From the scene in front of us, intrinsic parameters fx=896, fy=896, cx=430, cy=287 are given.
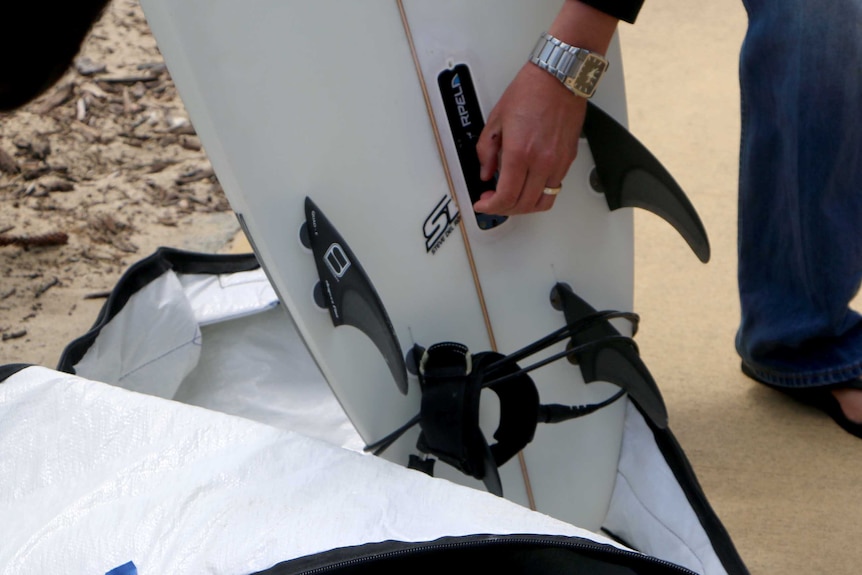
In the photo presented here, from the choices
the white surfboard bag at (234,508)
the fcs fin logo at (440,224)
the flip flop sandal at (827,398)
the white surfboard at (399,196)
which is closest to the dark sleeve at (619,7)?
the white surfboard at (399,196)

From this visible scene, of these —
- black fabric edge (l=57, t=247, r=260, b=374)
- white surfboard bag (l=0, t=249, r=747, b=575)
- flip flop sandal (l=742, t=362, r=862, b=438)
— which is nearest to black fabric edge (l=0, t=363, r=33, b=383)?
white surfboard bag (l=0, t=249, r=747, b=575)

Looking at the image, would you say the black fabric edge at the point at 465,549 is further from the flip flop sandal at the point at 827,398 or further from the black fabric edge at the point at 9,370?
the flip flop sandal at the point at 827,398

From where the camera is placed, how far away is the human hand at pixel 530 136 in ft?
2.96

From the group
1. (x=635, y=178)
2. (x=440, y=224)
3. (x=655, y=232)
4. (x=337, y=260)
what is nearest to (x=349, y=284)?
(x=337, y=260)

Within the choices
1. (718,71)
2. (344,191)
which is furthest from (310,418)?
(718,71)

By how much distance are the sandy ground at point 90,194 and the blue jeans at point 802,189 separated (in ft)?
3.53

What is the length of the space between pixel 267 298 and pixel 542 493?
0.50 meters

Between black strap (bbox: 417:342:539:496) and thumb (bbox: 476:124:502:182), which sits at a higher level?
thumb (bbox: 476:124:502:182)

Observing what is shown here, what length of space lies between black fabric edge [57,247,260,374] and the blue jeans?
73 cm

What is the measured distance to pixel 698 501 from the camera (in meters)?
1.01

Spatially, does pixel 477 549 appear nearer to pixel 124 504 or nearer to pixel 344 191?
pixel 124 504

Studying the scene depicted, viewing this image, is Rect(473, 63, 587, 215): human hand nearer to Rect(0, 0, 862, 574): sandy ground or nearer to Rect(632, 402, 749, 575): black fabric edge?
Rect(632, 402, 749, 575): black fabric edge

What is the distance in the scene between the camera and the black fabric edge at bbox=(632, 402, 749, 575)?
96 centimetres

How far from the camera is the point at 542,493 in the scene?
43.8 inches
